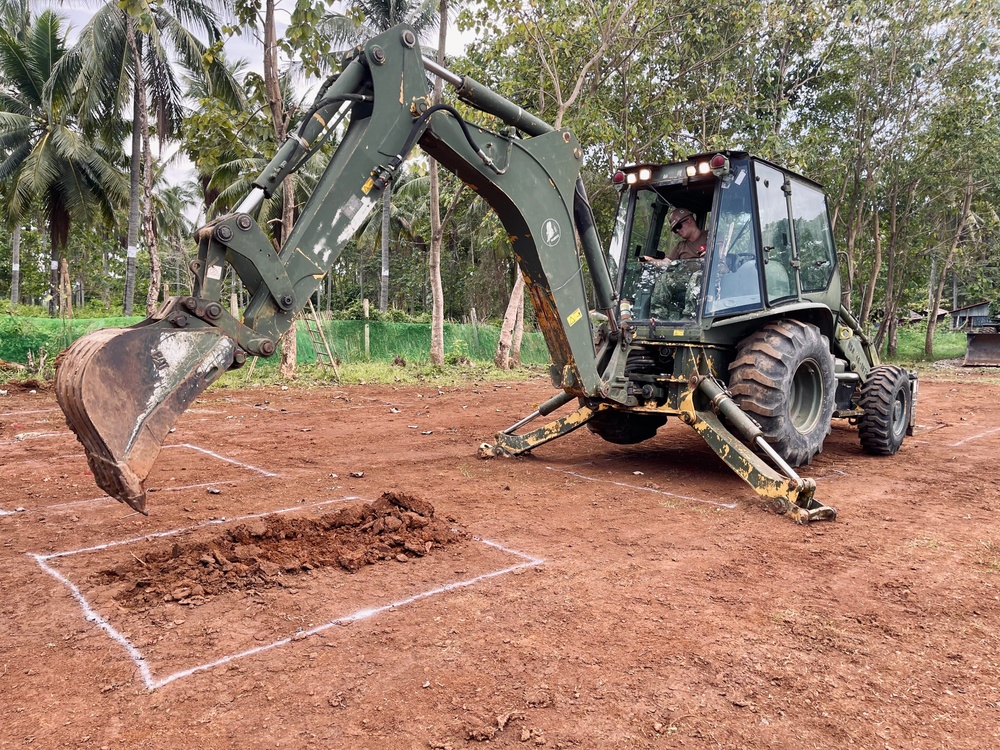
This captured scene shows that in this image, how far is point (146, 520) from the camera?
4.91m

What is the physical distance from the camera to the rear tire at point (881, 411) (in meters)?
7.70

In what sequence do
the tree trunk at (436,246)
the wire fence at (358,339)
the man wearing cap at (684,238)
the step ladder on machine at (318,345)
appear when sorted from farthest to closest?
the tree trunk at (436,246) → the step ladder on machine at (318,345) → the wire fence at (358,339) → the man wearing cap at (684,238)

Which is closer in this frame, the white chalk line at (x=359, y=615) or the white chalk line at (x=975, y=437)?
the white chalk line at (x=359, y=615)

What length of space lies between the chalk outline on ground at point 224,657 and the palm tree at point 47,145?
76.0 feet

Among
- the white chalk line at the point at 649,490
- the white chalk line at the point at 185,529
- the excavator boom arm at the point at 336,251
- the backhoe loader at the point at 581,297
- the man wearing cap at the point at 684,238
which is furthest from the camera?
the man wearing cap at the point at 684,238

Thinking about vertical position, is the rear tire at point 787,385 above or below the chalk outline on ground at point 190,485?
above

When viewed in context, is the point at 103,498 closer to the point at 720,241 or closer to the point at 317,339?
the point at 720,241

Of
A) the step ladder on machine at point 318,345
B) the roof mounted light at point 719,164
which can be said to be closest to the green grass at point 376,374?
the step ladder on machine at point 318,345

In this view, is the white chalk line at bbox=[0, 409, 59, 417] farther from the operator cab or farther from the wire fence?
the operator cab

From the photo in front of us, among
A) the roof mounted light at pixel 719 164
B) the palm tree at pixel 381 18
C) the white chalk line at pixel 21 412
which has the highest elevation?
the palm tree at pixel 381 18

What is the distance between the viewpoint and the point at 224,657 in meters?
3.01

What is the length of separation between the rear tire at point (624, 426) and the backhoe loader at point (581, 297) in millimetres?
23

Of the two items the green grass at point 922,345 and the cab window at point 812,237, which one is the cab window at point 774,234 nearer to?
the cab window at point 812,237

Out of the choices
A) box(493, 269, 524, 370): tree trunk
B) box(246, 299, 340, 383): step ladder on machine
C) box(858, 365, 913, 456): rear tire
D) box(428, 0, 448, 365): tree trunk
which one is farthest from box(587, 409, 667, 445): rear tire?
box(493, 269, 524, 370): tree trunk
